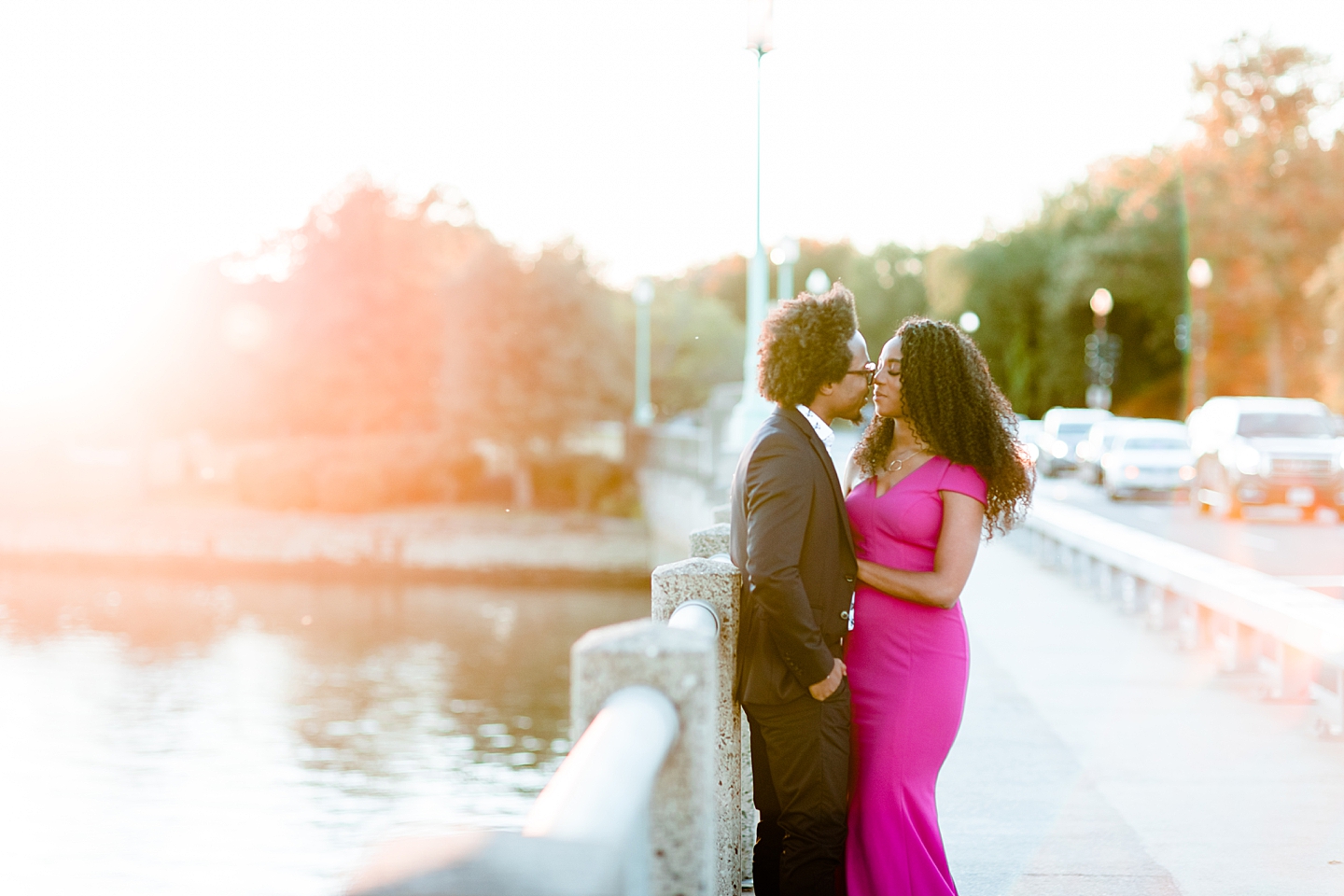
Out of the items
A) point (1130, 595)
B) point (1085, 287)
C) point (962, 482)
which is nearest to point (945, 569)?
point (962, 482)

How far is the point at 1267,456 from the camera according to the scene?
26.2m

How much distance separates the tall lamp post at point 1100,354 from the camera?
55.7m

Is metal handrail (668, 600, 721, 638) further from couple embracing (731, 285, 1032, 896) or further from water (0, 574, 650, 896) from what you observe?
water (0, 574, 650, 896)

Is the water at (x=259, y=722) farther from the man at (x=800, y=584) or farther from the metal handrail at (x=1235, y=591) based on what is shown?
the man at (x=800, y=584)

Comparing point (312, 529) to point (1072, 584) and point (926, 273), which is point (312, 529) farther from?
point (1072, 584)

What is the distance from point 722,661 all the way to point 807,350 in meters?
0.96

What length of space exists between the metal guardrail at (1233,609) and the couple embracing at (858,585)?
172 inches

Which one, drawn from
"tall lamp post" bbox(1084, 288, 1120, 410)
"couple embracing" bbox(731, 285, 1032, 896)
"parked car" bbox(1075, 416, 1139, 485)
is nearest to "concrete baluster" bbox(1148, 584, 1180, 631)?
"couple embracing" bbox(731, 285, 1032, 896)

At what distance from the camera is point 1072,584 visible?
1638cm

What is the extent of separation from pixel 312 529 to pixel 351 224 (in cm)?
1366

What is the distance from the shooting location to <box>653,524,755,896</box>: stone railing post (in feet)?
13.7

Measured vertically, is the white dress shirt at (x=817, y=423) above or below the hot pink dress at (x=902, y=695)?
above

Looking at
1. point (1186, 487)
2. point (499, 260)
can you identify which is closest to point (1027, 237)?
point (499, 260)

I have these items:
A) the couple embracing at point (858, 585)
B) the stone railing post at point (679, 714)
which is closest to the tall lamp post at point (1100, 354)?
the couple embracing at point (858, 585)
